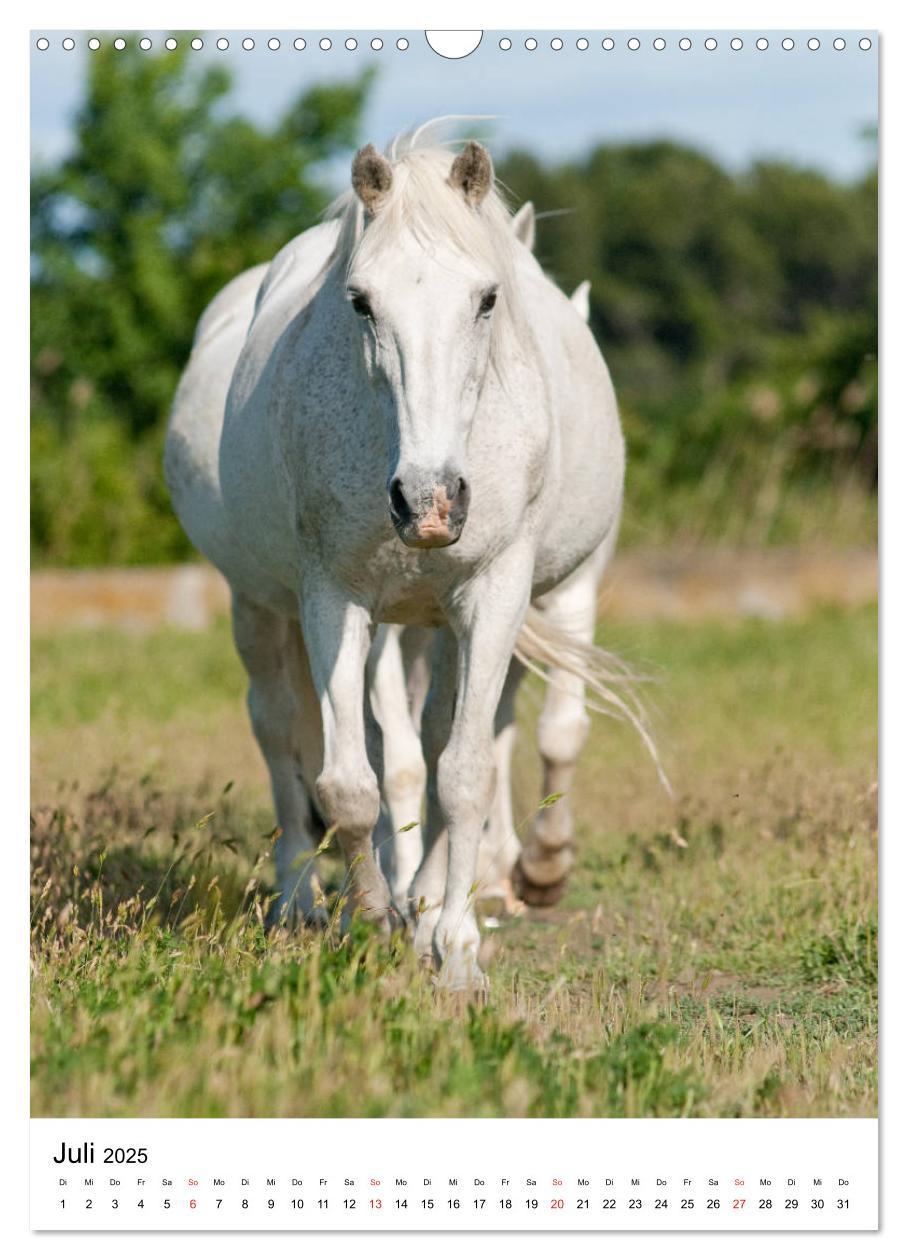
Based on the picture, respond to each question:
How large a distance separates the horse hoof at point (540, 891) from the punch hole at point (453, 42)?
321 centimetres

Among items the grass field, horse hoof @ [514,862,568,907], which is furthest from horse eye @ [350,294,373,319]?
horse hoof @ [514,862,568,907]

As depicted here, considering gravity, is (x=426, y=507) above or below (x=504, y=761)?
above

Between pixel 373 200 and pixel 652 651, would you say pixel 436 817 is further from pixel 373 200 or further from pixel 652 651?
pixel 652 651

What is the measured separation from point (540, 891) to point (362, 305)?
285cm

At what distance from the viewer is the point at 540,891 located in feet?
20.4

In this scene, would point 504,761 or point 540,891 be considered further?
point 504,761

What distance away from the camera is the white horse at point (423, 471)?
12.8 ft

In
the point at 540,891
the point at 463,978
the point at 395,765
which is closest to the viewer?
the point at 463,978

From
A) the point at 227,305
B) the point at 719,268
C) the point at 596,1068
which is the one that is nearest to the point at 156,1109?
the point at 596,1068

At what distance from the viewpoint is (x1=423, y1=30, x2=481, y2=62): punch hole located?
12.4 feet

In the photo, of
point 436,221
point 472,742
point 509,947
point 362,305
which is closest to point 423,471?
point 362,305

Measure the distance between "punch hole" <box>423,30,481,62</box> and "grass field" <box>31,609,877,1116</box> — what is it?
1.98 m

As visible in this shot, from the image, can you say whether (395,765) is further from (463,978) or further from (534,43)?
(534,43)
